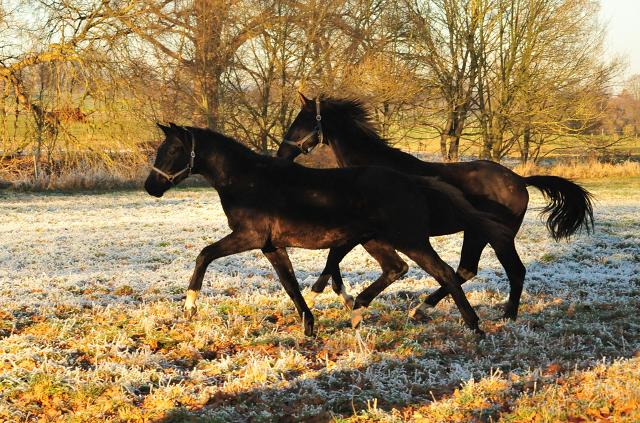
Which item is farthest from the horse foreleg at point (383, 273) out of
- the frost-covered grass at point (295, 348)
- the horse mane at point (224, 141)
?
the horse mane at point (224, 141)

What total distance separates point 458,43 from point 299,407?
23.5 m

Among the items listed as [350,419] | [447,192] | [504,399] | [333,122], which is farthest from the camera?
[333,122]

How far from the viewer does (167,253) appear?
1025 centimetres

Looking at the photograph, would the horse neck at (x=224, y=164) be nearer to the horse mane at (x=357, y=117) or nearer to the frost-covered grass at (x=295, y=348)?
the frost-covered grass at (x=295, y=348)

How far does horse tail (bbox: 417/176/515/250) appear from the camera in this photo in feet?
18.5

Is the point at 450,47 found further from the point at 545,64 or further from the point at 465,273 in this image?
the point at 465,273

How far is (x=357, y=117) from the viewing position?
6.98 meters

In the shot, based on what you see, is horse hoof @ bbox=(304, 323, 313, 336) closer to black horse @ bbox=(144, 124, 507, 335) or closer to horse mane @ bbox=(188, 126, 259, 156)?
black horse @ bbox=(144, 124, 507, 335)

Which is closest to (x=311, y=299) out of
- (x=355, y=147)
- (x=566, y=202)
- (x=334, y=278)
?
(x=334, y=278)

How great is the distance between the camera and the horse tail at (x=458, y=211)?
18.5ft

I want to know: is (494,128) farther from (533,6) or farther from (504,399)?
(504,399)

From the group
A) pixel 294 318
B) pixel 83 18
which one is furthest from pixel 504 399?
pixel 83 18

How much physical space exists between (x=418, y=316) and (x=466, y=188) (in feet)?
5.00

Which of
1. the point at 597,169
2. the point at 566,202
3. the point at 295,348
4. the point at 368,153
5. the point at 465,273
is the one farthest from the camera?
the point at 597,169
